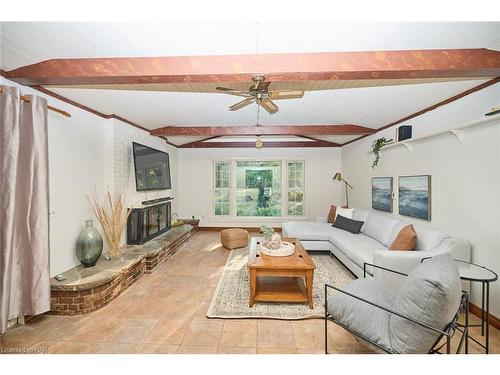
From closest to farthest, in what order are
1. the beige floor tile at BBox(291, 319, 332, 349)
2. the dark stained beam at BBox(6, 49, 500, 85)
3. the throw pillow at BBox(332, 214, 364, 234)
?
the dark stained beam at BBox(6, 49, 500, 85), the beige floor tile at BBox(291, 319, 332, 349), the throw pillow at BBox(332, 214, 364, 234)

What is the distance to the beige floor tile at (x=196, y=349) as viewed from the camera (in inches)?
75.4

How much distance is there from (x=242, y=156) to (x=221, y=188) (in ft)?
3.70

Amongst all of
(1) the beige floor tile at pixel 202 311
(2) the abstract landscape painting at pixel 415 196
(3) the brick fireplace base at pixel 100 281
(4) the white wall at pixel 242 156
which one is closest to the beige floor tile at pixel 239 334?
(1) the beige floor tile at pixel 202 311

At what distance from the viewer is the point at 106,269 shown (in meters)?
2.86

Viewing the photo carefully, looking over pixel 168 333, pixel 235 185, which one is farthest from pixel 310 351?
pixel 235 185

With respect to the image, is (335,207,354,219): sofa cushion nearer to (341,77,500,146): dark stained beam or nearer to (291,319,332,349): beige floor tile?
(341,77,500,146): dark stained beam

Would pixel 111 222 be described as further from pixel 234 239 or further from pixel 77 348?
pixel 234 239

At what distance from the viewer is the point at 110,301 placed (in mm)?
2699

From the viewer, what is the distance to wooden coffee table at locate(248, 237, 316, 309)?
101 inches

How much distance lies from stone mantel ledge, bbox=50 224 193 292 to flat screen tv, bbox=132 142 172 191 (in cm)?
110

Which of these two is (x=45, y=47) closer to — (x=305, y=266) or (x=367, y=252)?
(x=305, y=266)

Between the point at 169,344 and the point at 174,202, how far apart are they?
480cm

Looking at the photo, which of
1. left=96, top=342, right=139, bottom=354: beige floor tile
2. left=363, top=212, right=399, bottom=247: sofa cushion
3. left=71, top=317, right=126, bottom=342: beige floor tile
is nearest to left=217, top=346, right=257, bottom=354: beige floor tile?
left=96, top=342, right=139, bottom=354: beige floor tile

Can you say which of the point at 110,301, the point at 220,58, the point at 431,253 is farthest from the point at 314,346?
the point at 220,58
